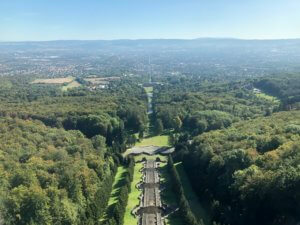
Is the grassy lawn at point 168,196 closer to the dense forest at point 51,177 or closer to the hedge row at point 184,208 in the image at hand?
the hedge row at point 184,208

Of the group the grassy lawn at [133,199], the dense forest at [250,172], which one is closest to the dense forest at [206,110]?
the dense forest at [250,172]

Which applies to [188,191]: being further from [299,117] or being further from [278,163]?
[299,117]

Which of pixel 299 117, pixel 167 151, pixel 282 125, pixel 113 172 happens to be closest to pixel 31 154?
pixel 113 172

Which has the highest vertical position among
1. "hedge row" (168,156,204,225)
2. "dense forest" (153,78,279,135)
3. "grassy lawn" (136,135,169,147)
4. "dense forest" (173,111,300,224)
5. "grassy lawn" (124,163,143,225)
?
"dense forest" (173,111,300,224)

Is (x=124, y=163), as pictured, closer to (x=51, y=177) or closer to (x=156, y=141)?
(x=156, y=141)

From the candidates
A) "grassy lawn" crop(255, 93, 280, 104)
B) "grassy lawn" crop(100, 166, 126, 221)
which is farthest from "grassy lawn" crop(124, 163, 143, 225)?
"grassy lawn" crop(255, 93, 280, 104)

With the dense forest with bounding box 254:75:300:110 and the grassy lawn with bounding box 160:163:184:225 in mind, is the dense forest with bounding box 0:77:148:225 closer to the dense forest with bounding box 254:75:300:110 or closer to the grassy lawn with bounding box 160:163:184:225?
the grassy lawn with bounding box 160:163:184:225
